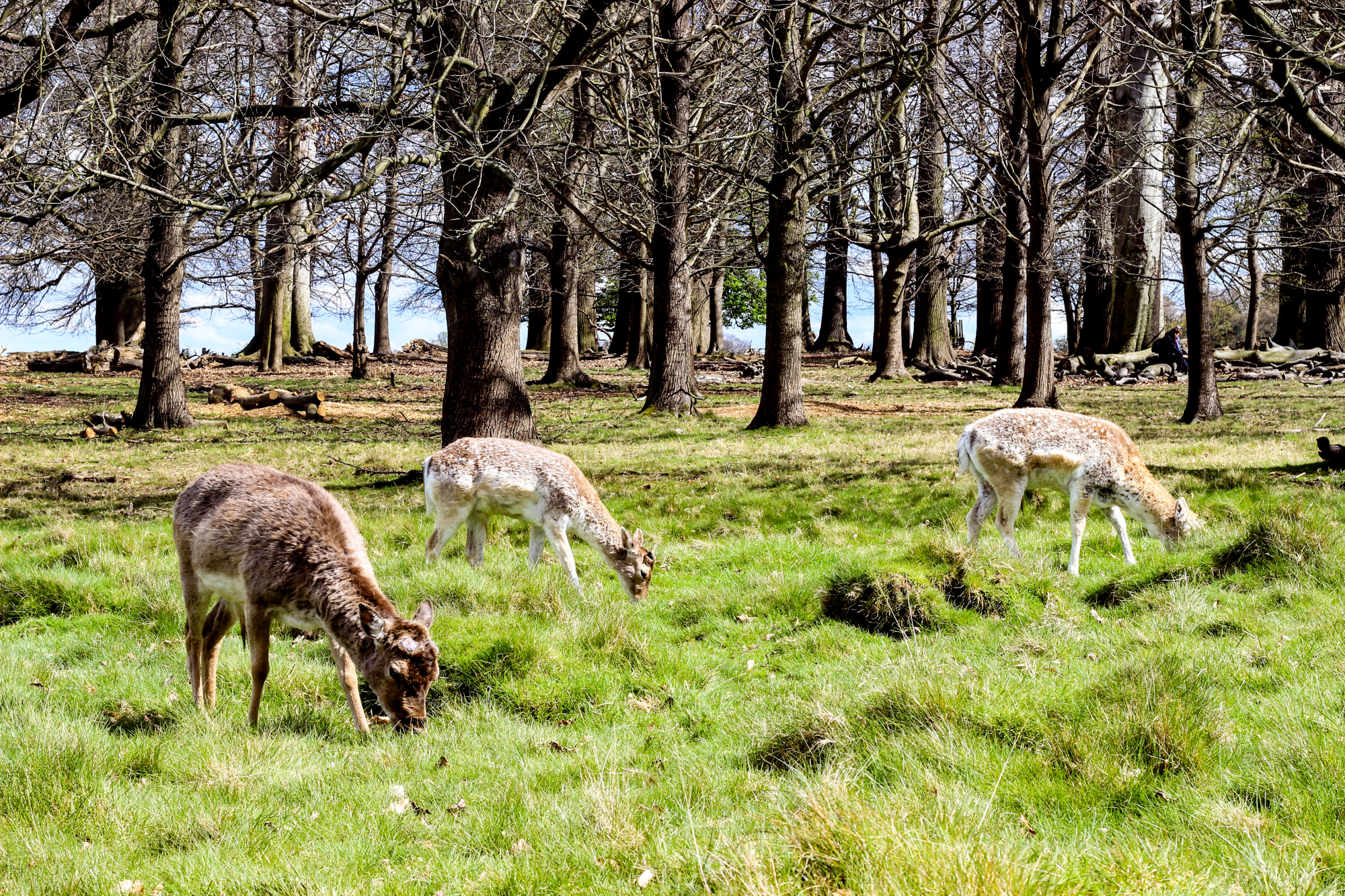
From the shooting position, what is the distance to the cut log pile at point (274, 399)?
2272cm

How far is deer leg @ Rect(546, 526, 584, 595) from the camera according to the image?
930 centimetres

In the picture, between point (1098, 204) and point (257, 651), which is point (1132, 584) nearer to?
point (257, 651)

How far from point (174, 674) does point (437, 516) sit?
313cm

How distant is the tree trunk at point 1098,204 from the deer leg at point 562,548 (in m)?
9.43

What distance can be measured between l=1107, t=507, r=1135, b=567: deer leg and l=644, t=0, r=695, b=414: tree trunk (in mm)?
12422

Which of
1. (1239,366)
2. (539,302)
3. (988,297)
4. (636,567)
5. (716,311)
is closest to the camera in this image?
(636,567)

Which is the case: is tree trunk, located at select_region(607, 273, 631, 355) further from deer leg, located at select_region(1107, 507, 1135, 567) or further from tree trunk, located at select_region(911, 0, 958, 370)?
deer leg, located at select_region(1107, 507, 1135, 567)

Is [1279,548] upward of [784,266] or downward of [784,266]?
downward

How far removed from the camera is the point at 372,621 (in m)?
5.77

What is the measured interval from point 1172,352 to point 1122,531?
85.9 ft

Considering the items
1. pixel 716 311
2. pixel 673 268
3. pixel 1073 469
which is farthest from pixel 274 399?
pixel 716 311

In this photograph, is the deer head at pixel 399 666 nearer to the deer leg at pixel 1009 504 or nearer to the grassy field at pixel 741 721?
the grassy field at pixel 741 721

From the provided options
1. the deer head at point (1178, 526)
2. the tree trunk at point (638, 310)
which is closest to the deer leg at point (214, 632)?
the deer head at point (1178, 526)

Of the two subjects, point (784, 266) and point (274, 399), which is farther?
point (274, 399)
